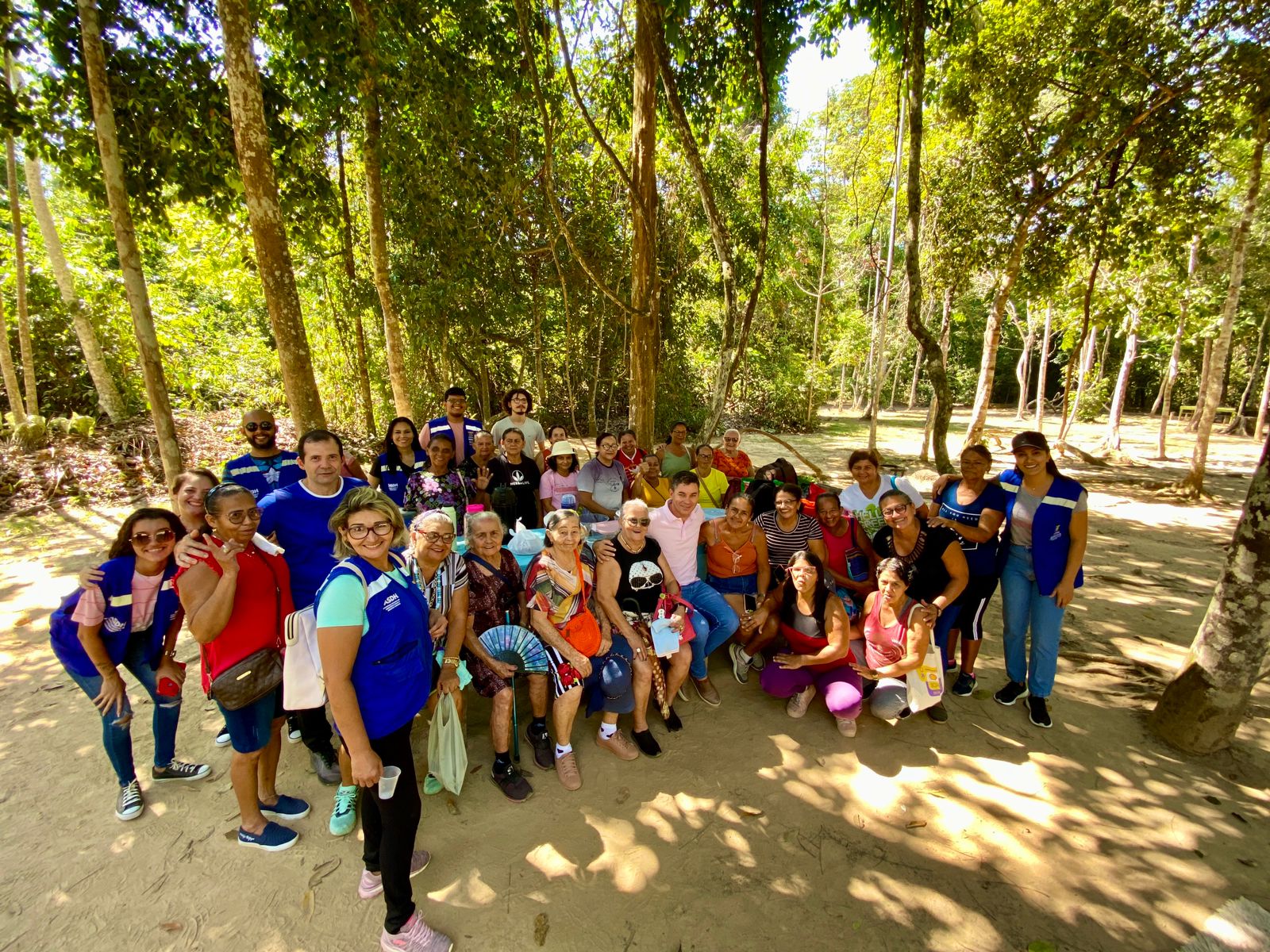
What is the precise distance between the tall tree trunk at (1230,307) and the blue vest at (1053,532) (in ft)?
26.2

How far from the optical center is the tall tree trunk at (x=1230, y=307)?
7.69 meters

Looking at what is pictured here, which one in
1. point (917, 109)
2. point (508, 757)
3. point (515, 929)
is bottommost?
point (515, 929)

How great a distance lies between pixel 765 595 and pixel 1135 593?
15.4 feet

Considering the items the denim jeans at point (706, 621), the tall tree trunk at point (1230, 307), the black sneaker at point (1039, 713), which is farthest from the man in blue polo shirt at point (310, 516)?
the tall tree trunk at point (1230, 307)

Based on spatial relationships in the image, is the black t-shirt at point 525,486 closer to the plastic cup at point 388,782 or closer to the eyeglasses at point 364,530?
the eyeglasses at point 364,530

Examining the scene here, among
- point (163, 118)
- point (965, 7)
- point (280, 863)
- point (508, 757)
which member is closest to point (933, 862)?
point (508, 757)

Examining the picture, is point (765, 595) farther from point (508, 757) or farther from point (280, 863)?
point (280, 863)

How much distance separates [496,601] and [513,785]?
1.00m

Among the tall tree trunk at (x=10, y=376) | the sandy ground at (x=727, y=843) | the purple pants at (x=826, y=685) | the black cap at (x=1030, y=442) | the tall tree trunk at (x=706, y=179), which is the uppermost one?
the tall tree trunk at (x=706, y=179)

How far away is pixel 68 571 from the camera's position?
598 centimetres

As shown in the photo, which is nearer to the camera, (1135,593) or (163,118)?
(163,118)

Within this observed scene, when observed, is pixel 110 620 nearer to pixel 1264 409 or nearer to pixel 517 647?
pixel 517 647

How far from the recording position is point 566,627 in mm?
3160

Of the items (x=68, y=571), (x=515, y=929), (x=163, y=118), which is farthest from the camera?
(x=68, y=571)
